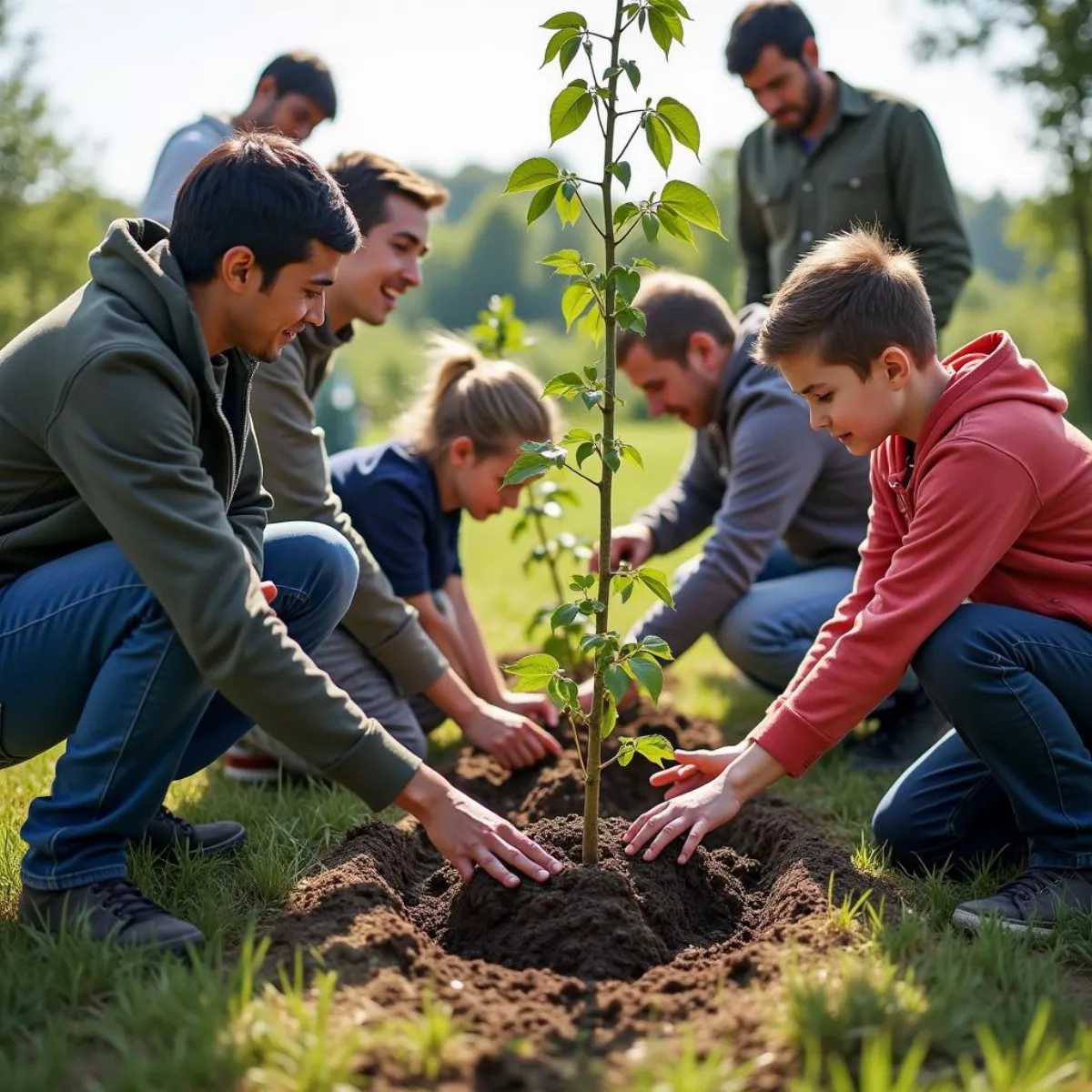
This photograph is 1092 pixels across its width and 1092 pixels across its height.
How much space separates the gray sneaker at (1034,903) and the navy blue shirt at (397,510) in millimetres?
2262

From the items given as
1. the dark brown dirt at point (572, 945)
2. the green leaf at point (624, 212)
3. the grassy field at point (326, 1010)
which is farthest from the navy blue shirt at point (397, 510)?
the green leaf at point (624, 212)

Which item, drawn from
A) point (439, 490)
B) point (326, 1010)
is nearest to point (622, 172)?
point (326, 1010)

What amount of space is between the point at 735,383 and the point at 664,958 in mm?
2574

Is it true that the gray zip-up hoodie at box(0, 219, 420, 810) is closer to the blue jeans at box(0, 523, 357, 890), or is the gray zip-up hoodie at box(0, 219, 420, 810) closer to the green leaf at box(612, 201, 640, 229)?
the blue jeans at box(0, 523, 357, 890)

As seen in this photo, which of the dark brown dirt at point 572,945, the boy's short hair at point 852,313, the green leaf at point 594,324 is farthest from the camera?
the boy's short hair at point 852,313

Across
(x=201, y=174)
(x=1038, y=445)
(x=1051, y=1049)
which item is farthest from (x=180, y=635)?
(x=1038, y=445)

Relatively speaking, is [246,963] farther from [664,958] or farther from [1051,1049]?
[1051,1049]

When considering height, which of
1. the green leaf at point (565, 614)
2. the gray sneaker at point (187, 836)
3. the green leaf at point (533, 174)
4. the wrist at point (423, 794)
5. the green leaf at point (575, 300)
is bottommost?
the gray sneaker at point (187, 836)

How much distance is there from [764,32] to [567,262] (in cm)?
306

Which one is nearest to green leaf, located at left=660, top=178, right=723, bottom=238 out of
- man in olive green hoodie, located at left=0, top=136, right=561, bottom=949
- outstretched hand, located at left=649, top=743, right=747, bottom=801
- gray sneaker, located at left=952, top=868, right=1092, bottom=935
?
man in olive green hoodie, located at left=0, top=136, right=561, bottom=949

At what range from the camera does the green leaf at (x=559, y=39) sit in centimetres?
252

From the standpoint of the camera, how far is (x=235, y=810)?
11.6 ft

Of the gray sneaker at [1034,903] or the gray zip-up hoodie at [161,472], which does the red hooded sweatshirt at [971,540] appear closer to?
the gray sneaker at [1034,903]

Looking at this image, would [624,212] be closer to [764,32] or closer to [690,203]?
[690,203]
